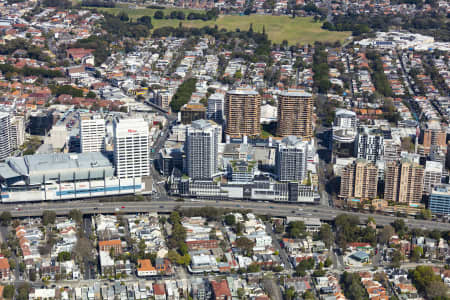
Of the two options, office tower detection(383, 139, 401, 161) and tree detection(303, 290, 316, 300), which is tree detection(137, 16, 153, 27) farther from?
tree detection(303, 290, 316, 300)

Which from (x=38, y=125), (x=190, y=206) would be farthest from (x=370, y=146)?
(x=38, y=125)

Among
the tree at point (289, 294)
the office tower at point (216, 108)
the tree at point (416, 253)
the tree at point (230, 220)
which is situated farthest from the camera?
the office tower at point (216, 108)

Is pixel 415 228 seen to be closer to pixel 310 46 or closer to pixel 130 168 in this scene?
pixel 130 168

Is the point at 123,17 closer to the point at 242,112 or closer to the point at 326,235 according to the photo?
the point at 242,112

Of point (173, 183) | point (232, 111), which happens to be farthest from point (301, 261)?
point (232, 111)

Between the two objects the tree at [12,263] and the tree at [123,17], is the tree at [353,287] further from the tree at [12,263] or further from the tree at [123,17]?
the tree at [123,17]

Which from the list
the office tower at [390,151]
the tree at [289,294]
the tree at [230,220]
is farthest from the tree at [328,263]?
the office tower at [390,151]

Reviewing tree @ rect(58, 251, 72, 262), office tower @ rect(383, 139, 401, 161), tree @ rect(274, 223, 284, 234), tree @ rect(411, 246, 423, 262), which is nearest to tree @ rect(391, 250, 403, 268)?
tree @ rect(411, 246, 423, 262)
